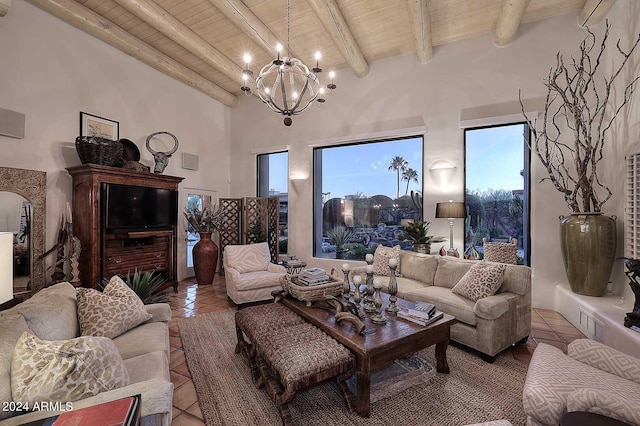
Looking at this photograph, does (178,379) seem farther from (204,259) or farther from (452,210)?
(452,210)

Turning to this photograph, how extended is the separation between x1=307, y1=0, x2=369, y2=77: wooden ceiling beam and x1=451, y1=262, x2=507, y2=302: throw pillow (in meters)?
3.58

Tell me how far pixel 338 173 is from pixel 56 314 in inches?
189

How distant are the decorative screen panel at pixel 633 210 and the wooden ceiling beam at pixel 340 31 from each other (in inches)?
149

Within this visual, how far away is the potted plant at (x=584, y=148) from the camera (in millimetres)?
3285

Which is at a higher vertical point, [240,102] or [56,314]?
[240,102]

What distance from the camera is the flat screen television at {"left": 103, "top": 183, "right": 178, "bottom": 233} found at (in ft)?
13.1

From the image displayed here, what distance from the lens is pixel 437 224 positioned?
4766 millimetres

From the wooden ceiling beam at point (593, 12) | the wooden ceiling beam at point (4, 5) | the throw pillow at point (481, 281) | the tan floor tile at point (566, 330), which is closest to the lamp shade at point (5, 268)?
the wooden ceiling beam at point (4, 5)

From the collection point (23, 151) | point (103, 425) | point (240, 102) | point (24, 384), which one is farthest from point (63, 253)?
point (240, 102)

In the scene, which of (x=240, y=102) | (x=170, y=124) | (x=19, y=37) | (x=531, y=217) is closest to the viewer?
(x=19, y=37)

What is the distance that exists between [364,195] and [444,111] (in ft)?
6.60

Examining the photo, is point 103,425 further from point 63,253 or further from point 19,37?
point 19,37

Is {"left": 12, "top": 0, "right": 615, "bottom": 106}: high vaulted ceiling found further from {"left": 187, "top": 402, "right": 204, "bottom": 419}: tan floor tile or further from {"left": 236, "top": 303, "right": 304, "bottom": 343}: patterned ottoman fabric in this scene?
{"left": 187, "top": 402, "right": 204, "bottom": 419}: tan floor tile

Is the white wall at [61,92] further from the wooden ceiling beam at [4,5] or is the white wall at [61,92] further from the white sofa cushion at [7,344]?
the white sofa cushion at [7,344]
